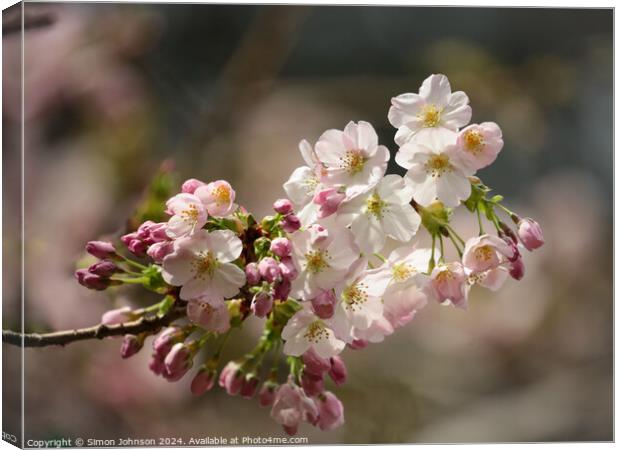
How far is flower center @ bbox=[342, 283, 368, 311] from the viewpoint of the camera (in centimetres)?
190

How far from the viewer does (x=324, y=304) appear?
185cm

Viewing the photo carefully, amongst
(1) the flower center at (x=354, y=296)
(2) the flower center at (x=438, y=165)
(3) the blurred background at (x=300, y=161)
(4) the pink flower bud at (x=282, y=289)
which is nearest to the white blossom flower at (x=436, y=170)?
(2) the flower center at (x=438, y=165)

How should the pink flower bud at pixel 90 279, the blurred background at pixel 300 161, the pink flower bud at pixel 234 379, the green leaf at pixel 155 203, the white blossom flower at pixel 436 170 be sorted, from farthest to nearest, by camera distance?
the blurred background at pixel 300 161 < the green leaf at pixel 155 203 < the pink flower bud at pixel 234 379 < the pink flower bud at pixel 90 279 < the white blossom flower at pixel 436 170

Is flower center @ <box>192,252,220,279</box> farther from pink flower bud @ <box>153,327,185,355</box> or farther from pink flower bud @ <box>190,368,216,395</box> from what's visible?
pink flower bud @ <box>190,368,216,395</box>

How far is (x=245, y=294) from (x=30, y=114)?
105 cm

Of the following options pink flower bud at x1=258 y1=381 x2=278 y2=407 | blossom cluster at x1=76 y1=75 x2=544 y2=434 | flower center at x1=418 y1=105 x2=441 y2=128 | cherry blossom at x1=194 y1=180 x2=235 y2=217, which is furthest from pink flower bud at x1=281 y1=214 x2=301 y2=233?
pink flower bud at x1=258 y1=381 x2=278 y2=407

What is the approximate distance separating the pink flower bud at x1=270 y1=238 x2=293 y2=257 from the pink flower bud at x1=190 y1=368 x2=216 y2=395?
468mm

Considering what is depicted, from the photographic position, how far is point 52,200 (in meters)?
2.67

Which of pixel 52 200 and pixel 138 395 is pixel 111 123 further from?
pixel 138 395

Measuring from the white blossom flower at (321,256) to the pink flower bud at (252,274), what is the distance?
7 cm

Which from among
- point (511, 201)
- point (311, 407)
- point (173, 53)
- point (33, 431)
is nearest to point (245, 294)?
point (311, 407)

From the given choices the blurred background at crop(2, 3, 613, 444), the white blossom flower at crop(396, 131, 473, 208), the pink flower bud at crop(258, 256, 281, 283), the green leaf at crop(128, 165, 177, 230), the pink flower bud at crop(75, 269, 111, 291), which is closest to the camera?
the pink flower bud at crop(258, 256, 281, 283)

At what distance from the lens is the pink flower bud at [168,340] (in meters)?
2.06

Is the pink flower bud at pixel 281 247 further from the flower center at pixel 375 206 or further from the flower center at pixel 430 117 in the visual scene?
the flower center at pixel 430 117
